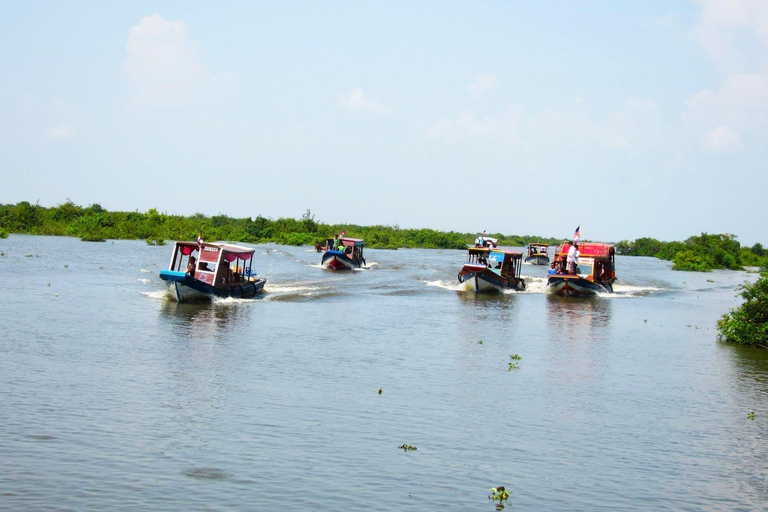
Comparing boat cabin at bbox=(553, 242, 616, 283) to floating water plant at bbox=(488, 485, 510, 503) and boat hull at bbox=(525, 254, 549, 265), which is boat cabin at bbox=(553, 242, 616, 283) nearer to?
boat hull at bbox=(525, 254, 549, 265)

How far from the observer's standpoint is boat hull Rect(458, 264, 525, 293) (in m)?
41.5

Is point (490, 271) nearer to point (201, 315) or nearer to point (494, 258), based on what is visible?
point (494, 258)

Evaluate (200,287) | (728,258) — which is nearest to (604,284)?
(200,287)

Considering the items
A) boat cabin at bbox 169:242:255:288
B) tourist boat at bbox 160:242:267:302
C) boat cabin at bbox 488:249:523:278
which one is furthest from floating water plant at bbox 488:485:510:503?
boat cabin at bbox 488:249:523:278

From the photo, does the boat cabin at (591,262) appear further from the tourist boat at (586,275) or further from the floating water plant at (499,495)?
the floating water plant at (499,495)

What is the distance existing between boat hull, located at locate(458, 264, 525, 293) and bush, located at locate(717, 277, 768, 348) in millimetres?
16184

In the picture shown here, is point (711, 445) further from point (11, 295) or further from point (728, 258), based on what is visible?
point (728, 258)

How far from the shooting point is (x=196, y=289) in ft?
101

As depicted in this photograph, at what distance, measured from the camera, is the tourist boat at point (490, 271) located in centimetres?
4172

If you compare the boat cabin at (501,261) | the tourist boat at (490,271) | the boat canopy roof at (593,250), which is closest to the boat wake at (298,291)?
the tourist boat at (490,271)

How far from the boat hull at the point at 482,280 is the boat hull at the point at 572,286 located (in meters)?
2.52

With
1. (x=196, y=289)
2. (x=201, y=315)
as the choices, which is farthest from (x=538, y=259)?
(x=201, y=315)

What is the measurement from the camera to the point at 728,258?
92375 mm

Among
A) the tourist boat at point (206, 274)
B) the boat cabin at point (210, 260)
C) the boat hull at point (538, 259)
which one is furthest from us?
the boat hull at point (538, 259)
